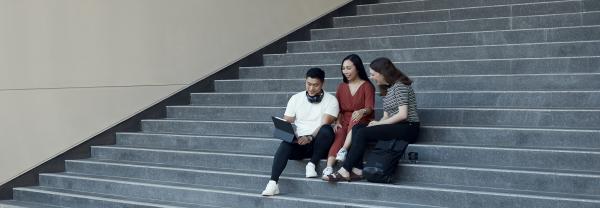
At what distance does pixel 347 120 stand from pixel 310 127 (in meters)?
0.29

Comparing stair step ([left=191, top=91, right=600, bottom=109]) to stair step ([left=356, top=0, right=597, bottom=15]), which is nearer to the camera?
stair step ([left=191, top=91, right=600, bottom=109])

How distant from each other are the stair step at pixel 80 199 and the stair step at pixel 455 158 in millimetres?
611

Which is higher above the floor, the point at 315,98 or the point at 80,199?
the point at 315,98

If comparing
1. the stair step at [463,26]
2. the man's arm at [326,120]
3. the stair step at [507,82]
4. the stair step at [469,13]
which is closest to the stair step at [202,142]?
the man's arm at [326,120]

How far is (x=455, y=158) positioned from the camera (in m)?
5.57

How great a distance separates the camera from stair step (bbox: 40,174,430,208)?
5.51 m

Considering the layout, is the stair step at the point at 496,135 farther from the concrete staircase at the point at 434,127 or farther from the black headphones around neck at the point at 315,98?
the black headphones around neck at the point at 315,98

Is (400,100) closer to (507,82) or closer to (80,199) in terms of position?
(507,82)

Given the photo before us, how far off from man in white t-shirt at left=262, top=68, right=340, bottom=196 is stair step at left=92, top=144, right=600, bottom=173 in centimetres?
22

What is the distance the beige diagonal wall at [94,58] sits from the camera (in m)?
6.85

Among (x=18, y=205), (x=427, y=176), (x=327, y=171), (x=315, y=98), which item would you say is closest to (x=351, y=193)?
→ (x=327, y=171)

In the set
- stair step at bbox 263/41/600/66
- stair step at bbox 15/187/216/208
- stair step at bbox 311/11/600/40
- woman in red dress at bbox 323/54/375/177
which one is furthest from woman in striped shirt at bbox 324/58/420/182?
stair step at bbox 311/11/600/40

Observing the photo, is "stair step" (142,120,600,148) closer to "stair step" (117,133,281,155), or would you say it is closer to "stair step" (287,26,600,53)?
"stair step" (117,133,281,155)

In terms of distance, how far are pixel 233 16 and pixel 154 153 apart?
2.34 meters
